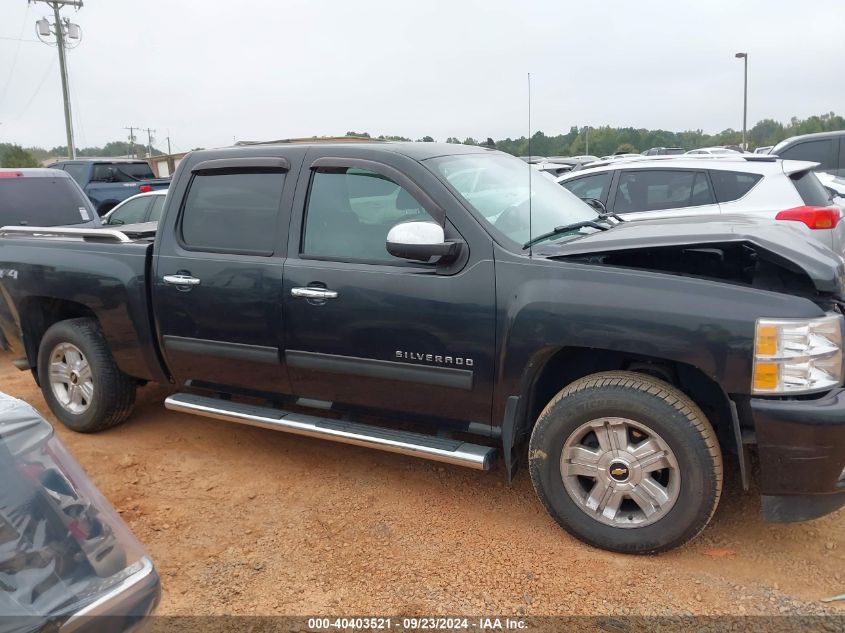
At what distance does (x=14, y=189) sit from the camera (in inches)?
283

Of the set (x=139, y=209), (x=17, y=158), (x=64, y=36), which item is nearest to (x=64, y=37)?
(x=64, y=36)

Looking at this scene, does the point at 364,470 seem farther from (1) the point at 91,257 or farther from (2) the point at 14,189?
(2) the point at 14,189

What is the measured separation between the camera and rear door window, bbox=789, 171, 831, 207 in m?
6.10

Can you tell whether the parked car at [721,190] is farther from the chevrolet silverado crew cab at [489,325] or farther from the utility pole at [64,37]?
the utility pole at [64,37]

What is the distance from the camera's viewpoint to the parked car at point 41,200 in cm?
714

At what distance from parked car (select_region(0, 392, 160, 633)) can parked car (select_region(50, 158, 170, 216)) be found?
44.9ft

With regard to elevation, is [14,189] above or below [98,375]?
above

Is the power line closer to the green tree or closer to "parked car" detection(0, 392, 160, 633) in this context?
the green tree

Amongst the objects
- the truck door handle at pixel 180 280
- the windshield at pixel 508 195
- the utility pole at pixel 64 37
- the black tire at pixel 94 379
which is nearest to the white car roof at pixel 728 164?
the windshield at pixel 508 195

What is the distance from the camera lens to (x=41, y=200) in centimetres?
736

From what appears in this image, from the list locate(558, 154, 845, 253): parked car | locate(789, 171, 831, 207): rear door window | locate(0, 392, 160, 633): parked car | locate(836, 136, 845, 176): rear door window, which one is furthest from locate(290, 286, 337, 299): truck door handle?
locate(836, 136, 845, 176): rear door window

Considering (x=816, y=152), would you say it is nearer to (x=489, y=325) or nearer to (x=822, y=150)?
(x=822, y=150)

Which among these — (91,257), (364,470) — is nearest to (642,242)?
(364,470)

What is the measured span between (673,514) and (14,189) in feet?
23.6
